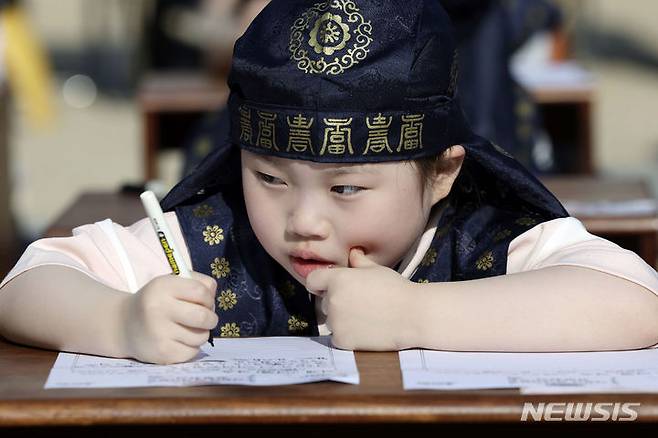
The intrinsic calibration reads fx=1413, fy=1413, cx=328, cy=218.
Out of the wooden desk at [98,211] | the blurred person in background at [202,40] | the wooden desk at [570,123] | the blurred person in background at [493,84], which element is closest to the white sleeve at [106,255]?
the blurred person in background at [202,40]

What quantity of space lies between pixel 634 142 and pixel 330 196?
5.19 metres

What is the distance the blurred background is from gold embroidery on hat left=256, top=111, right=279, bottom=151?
71cm

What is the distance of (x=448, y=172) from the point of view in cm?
199

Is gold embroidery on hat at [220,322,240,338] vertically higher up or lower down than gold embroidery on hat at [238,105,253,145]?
lower down

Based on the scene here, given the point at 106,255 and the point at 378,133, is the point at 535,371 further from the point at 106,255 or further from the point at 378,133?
the point at 106,255

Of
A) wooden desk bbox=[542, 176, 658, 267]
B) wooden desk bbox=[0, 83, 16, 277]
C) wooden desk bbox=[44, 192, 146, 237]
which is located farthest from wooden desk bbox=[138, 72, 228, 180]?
wooden desk bbox=[542, 176, 658, 267]

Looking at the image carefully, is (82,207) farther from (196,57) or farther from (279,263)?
(196,57)

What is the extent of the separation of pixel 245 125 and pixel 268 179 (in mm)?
79

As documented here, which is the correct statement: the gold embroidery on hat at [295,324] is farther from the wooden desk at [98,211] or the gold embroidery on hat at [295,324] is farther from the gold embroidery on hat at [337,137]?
the wooden desk at [98,211]

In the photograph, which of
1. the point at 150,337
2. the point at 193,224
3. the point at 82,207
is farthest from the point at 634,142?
the point at 150,337

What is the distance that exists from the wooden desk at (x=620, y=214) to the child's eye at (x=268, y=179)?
864mm

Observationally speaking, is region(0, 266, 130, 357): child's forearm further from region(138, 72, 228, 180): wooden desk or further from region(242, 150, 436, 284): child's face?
region(138, 72, 228, 180): wooden desk

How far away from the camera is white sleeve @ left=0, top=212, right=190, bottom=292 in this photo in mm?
1878

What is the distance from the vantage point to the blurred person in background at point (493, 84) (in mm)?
3885
